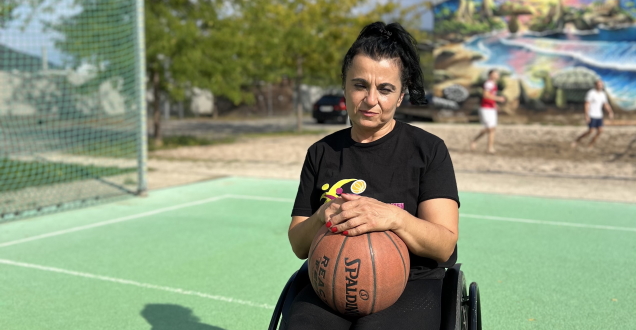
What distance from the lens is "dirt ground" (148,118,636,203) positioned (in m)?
10.5

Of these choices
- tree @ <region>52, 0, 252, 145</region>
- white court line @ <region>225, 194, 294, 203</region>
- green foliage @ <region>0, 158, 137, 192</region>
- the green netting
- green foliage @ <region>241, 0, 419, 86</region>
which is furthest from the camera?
green foliage @ <region>241, 0, 419, 86</region>

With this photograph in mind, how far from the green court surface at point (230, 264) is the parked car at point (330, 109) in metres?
19.3

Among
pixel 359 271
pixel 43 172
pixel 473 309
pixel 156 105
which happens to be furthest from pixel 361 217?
pixel 156 105

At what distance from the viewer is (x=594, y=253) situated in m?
6.22

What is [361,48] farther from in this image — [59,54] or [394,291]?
[59,54]

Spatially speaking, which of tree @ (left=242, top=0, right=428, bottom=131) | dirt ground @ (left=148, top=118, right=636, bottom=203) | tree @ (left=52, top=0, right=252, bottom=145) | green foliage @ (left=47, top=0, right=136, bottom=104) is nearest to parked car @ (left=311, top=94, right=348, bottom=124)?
tree @ (left=242, top=0, right=428, bottom=131)

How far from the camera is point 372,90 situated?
263cm

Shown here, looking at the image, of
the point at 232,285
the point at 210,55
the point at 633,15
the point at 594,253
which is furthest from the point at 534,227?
the point at 633,15

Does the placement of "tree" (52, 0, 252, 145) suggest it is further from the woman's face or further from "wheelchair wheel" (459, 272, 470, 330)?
"wheelchair wheel" (459, 272, 470, 330)

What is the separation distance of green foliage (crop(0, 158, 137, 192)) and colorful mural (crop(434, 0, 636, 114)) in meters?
18.6

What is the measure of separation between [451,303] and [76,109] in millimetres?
12821

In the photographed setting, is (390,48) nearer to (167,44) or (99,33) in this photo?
(99,33)

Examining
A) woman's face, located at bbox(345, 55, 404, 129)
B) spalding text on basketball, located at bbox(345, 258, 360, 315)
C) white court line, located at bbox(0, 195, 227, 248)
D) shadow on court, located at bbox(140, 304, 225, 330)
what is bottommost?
white court line, located at bbox(0, 195, 227, 248)

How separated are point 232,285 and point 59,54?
863 centimetres
